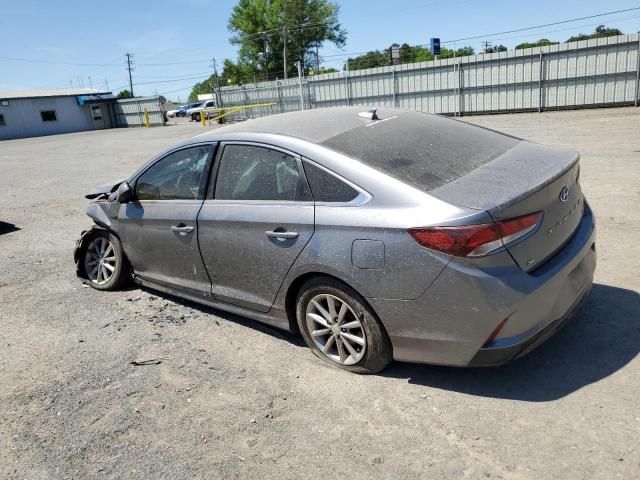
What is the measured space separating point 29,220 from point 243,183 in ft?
22.2

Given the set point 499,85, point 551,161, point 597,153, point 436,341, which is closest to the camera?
point 436,341

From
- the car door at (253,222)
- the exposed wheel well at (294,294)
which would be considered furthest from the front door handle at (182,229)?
the exposed wheel well at (294,294)

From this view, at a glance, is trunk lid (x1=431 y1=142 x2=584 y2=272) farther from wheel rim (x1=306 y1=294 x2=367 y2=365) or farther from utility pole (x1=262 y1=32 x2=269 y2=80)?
utility pole (x1=262 y1=32 x2=269 y2=80)

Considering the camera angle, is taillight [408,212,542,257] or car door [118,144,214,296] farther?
car door [118,144,214,296]

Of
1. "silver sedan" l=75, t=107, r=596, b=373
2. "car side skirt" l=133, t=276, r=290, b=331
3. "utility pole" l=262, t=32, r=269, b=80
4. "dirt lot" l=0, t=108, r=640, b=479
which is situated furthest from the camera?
"utility pole" l=262, t=32, r=269, b=80

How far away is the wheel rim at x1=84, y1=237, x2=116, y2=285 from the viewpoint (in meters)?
5.16

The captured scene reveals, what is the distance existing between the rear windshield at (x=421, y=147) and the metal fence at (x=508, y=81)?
1961 cm

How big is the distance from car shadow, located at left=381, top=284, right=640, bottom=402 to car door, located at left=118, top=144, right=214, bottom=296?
68.3 inches

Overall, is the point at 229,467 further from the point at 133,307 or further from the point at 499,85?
the point at 499,85

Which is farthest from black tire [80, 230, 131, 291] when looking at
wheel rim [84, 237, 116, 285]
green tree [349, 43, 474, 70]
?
green tree [349, 43, 474, 70]

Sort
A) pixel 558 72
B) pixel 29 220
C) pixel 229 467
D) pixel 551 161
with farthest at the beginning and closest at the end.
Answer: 1. pixel 558 72
2. pixel 29 220
3. pixel 551 161
4. pixel 229 467

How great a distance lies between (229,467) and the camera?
105 inches

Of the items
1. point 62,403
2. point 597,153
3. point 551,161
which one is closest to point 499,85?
point 597,153

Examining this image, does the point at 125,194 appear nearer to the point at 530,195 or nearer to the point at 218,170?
the point at 218,170
